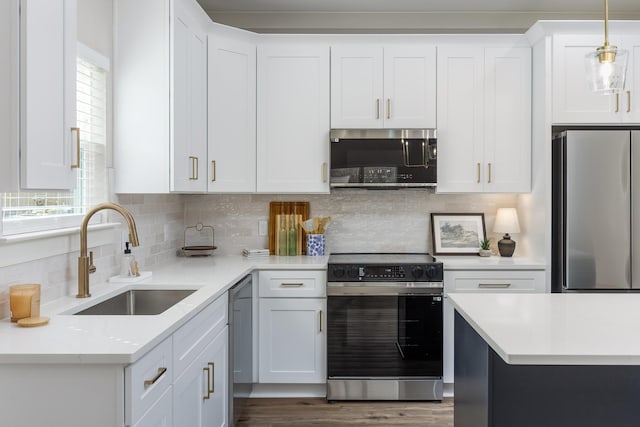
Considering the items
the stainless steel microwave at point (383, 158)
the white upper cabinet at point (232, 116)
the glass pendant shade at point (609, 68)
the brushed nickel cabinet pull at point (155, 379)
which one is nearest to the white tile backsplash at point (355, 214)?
the stainless steel microwave at point (383, 158)

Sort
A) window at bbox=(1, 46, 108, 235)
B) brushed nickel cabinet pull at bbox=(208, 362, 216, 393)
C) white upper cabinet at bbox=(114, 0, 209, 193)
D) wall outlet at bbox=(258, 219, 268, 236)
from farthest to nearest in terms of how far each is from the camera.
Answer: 1. wall outlet at bbox=(258, 219, 268, 236)
2. white upper cabinet at bbox=(114, 0, 209, 193)
3. brushed nickel cabinet pull at bbox=(208, 362, 216, 393)
4. window at bbox=(1, 46, 108, 235)

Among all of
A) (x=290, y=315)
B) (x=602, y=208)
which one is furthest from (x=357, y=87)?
(x=602, y=208)

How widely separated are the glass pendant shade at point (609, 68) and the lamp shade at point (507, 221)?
6.46ft

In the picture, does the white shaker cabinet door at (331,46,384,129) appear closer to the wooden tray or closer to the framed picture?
the wooden tray

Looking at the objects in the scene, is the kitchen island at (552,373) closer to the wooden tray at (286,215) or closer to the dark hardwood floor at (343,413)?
the dark hardwood floor at (343,413)

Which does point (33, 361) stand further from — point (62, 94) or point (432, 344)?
point (432, 344)

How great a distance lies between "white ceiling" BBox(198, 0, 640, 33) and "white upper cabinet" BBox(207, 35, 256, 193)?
0.49 metres

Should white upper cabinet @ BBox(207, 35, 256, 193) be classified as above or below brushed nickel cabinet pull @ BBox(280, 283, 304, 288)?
above

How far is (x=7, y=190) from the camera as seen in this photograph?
145 cm

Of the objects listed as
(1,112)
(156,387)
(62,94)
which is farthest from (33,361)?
(62,94)

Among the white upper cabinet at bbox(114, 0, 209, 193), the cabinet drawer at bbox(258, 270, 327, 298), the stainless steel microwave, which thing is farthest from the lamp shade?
the white upper cabinet at bbox(114, 0, 209, 193)

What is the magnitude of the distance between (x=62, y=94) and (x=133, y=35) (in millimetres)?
1168

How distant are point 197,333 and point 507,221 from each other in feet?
8.20

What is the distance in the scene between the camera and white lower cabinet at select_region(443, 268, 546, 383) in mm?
3355
